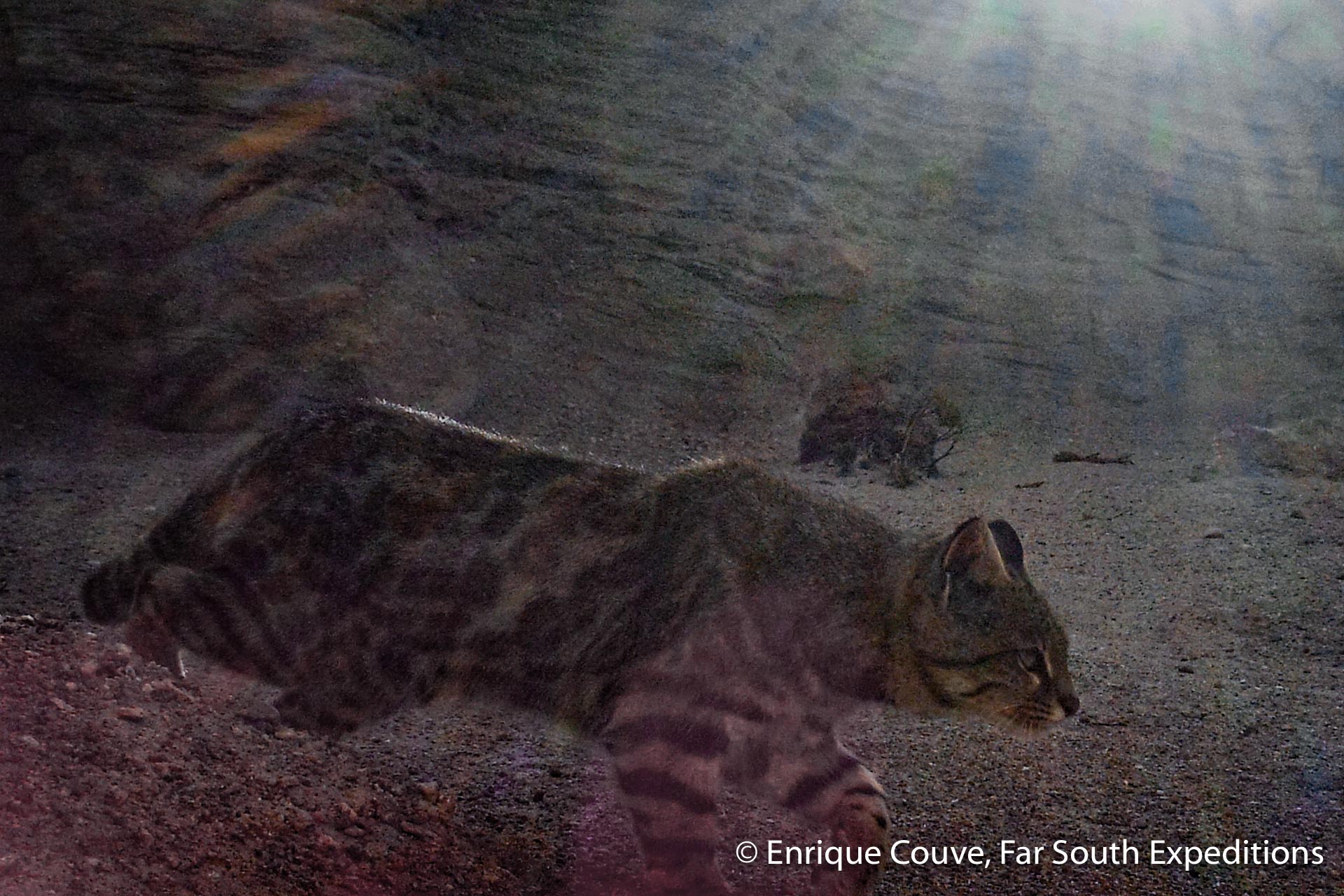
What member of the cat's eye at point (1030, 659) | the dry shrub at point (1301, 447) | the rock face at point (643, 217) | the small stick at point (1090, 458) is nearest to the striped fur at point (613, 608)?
the cat's eye at point (1030, 659)

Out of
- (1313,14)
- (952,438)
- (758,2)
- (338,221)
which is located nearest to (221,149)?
(338,221)

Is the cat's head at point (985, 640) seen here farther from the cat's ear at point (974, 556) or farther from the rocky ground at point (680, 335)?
the rocky ground at point (680, 335)

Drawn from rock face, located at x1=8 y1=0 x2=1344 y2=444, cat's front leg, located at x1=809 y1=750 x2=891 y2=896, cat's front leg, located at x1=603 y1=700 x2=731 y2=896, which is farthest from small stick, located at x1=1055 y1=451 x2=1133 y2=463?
cat's front leg, located at x1=603 y1=700 x2=731 y2=896

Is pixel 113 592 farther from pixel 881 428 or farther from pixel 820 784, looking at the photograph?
pixel 881 428

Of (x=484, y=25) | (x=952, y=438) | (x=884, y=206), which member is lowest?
(x=952, y=438)

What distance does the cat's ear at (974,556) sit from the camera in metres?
3.80

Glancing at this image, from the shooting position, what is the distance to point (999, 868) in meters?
3.55

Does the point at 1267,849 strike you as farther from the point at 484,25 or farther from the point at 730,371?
the point at 484,25

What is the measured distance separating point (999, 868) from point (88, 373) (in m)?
6.76

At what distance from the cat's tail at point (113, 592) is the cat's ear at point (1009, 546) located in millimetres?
3356

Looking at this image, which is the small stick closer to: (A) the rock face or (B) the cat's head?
(A) the rock face

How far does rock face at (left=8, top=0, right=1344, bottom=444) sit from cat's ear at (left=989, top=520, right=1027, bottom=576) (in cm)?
427

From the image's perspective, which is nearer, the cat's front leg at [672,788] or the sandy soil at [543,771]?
the sandy soil at [543,771]

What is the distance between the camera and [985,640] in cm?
386
